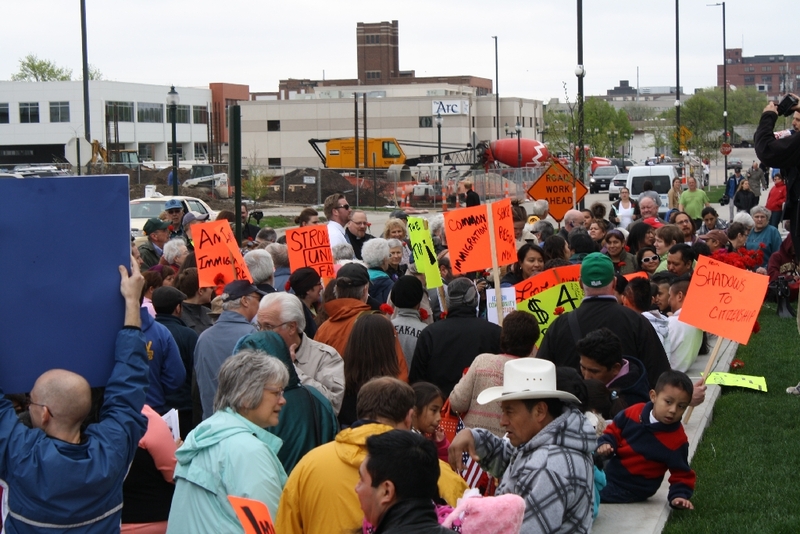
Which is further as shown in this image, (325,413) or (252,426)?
(325,413)

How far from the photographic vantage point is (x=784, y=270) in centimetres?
1488

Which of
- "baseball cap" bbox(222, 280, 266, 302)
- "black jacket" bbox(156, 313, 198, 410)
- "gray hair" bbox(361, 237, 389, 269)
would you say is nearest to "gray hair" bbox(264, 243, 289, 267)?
"gray hair" bbox(361, 237, 389, 269)

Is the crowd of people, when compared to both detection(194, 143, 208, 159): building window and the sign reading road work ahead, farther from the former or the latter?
detection(194, 143, 208, 159): building window

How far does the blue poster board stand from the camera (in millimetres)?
3967

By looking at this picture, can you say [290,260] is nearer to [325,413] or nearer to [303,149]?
[325,413]

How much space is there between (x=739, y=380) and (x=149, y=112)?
322 feet

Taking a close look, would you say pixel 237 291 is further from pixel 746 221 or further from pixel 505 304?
pixel 746 221

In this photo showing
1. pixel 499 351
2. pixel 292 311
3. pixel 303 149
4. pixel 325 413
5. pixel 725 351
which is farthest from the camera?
pixel 303 149

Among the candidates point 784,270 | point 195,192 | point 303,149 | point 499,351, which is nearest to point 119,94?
point 303,149

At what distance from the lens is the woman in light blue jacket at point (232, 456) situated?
165 inches

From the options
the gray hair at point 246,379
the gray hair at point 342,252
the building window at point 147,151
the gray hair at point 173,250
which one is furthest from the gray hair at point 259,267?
the building window at point 147,151

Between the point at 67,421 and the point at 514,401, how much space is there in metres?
1.82

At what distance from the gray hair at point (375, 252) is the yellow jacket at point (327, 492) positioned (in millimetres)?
5388

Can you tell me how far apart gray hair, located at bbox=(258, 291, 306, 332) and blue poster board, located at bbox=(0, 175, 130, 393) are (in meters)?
1.84
